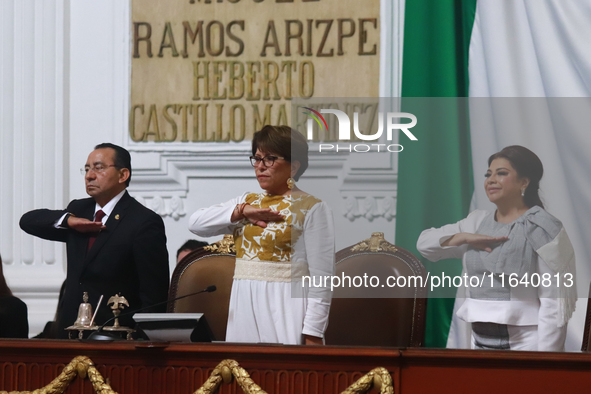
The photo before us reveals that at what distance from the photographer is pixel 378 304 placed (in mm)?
2885

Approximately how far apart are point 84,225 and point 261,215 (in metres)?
0.71

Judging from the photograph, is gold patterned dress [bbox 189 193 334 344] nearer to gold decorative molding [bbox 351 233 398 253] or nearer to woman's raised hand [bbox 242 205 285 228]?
woman's raised hand [bbox 242 205 285 228]

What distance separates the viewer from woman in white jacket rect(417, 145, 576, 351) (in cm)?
259

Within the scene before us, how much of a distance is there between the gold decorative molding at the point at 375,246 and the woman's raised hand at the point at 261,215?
459mm

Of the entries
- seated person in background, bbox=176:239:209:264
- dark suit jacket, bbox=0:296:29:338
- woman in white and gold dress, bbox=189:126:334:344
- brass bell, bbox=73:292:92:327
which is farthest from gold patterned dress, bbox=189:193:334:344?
seated person in background, bbox=176:239:209:264

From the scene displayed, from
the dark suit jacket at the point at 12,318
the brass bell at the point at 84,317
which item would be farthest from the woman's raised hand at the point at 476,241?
the dark suit jacket at the point at 12,318

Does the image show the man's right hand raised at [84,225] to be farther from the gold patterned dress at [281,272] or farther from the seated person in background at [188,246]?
the seated person in background at [188,246]

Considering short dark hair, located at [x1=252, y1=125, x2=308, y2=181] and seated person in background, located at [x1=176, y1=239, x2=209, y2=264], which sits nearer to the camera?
short dark hair, located at [x1=252, y1=125, x2=308, y2=181]

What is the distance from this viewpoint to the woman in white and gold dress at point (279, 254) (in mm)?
2666

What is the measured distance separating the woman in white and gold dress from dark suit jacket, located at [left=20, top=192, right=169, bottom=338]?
0.32 meters

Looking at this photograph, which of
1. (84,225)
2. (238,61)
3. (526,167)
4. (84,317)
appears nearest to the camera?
(84,317)

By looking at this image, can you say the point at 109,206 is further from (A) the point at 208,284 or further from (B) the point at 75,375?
(B) the point at 75,375

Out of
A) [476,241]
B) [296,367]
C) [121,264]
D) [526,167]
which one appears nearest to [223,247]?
[121,264]

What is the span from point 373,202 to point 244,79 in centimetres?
103
